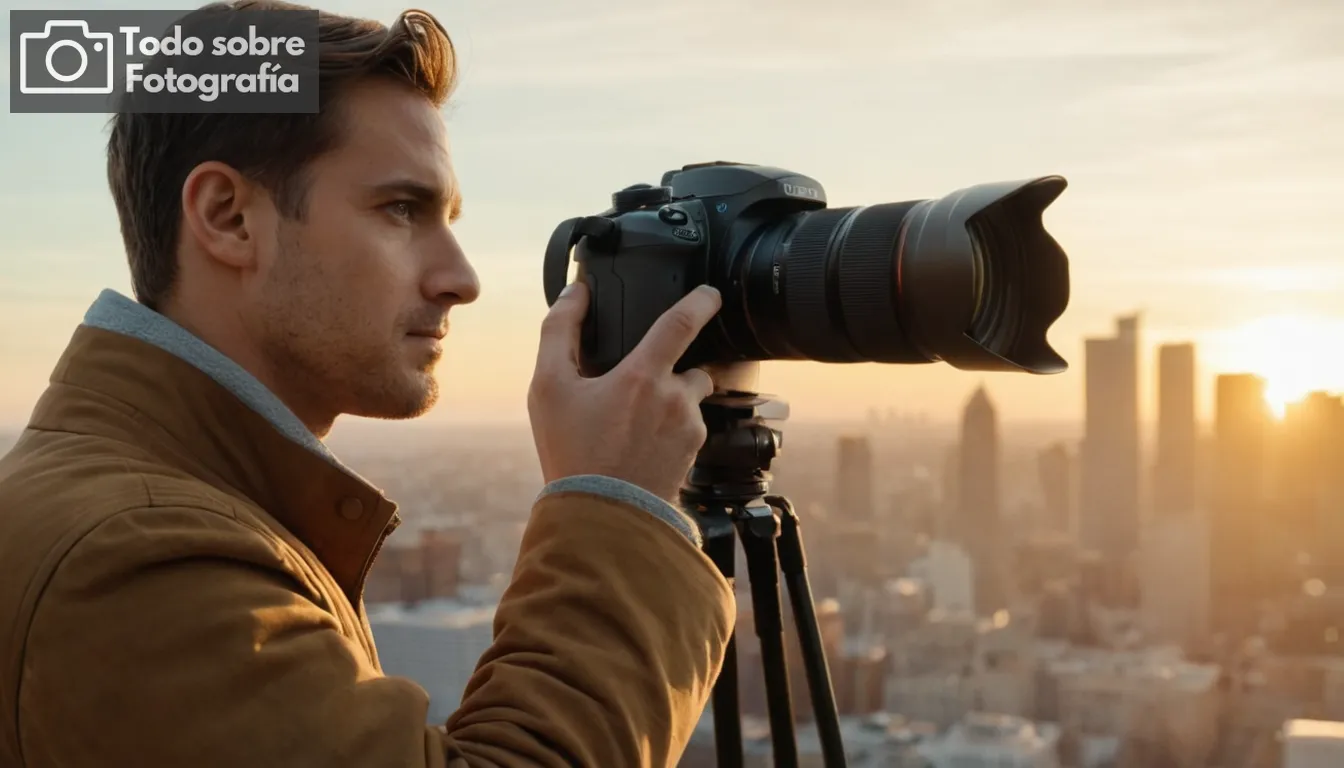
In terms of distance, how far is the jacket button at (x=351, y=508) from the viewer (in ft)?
2.48

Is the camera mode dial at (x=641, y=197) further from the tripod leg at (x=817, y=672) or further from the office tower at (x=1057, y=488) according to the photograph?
the office tower at (x=1057, y=488)

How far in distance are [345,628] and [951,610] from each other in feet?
8.85

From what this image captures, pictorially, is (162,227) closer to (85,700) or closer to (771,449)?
(85,700)

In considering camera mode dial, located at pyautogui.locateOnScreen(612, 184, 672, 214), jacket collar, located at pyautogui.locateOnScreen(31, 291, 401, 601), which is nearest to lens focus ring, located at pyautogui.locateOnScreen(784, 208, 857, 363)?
camera mode dial, located at pyautogui.locateOnScreen(612, 184, 672, 214)

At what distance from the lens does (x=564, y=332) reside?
814mm

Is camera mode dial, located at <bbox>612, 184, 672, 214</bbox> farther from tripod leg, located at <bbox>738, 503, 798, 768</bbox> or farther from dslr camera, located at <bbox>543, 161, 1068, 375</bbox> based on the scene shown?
tripod leg, located at <bbox>738, 503, 798, 768</bbox>

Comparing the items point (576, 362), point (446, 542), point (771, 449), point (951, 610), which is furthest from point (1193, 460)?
point (576, 362)

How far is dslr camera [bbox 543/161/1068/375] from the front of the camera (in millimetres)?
881

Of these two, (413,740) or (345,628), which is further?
(345,628)

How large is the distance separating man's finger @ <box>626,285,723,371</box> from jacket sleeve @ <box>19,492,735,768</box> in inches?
4.9

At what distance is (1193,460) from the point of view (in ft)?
10.4

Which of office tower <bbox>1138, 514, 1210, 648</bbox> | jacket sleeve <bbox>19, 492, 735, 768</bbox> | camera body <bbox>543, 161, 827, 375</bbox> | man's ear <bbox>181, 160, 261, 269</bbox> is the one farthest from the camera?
office tower <bbox>1138, 514, 1210, 648</bbox>

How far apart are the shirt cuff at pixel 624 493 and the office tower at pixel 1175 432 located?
2735 mm

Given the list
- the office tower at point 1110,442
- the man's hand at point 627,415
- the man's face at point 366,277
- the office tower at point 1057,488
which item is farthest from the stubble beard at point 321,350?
the office tower at point 1057,488
